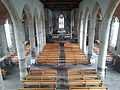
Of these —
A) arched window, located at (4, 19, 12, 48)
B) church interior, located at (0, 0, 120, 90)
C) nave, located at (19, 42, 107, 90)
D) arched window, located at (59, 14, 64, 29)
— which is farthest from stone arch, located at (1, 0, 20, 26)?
arched window, located at (59, 14, 64, 29)

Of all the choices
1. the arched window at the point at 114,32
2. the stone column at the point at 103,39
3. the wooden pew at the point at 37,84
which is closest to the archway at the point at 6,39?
the wooden pew at the point at 37,84

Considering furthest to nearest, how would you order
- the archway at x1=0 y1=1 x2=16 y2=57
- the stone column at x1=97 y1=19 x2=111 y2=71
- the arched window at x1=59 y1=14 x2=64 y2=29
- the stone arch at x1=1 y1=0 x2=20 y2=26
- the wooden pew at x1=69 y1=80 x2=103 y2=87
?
1. the arched window at x1=59 y1=14 x2=64 y2=29
2. the archway at x1=0 y1=1 x2=16 y2=57
3. the wooden pew at x1=69 y1=80 x2=103 y2=87
4. the stone column at x1=97 y1=19 x2=111 y2=71
5. the stone arch at x1=1 y1=0 x2=20 y2=26

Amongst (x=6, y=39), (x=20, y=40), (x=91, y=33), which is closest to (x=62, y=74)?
(x=91, y=33)

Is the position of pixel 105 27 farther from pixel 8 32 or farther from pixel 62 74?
pixel 8 32

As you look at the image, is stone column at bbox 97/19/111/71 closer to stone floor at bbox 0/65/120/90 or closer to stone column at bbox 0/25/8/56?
stone floor at bbox 0/65/120/90

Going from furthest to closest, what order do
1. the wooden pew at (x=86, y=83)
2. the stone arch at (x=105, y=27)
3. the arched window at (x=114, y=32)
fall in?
the arched window at (x=114, y=32) < the wooden pew at (x=86, y=83) < the stone arch at (x=105, y=27)

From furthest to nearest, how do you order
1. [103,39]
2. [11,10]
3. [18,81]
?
1. [18,81]
2. [103,39]
3. [11,10]

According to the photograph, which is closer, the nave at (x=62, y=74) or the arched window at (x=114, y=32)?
the nave at (x=62, y=74)

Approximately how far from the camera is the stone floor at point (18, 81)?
13.9 m

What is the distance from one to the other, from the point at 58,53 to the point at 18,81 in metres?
7.28

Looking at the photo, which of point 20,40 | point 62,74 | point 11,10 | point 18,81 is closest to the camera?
point 11,10

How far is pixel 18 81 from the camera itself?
1512 centimetres

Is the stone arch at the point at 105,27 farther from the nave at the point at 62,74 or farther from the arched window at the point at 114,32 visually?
the arched window at the point at 114,32

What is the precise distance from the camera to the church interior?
1174 cm
